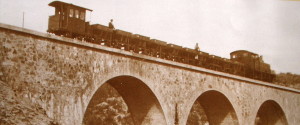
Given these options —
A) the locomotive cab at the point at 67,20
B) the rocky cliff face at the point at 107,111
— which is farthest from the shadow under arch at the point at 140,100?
the rocky cliff face at the point at 107,111

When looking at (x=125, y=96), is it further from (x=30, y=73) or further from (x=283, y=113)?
(x=283, y=113)

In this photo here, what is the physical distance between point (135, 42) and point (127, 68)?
10.9 feet

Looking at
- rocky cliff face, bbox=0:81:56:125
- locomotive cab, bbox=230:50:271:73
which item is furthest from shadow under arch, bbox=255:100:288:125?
rocky cliff face, bbox=0:81:56:125

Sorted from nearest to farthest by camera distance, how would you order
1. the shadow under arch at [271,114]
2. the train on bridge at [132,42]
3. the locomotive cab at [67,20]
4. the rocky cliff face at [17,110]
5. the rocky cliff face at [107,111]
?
the rocky cliff face at [17,110]
the locomotive cab at [67,20]
the train on bridge at [132,42]
the shadow under arch at [271,114]
the rocky cliff face at [107,111]

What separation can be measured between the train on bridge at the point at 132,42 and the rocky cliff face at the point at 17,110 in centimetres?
463

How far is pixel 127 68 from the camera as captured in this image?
1672 cm

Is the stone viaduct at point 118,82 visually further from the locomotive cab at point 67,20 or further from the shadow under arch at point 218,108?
the locomotive cab at point 67,20

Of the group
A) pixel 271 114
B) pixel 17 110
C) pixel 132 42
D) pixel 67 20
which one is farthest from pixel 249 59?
pixel 17 110

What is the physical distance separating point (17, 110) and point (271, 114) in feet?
79.0

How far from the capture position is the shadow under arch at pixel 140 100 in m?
18.0

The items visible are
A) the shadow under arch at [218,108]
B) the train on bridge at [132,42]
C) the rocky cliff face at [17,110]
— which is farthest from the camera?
the shadow under arch at [218,108]

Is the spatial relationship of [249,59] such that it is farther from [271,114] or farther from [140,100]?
[140,100]

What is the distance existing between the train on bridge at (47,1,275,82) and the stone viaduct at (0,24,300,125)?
1564mm

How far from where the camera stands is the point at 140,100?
19.2 metres
